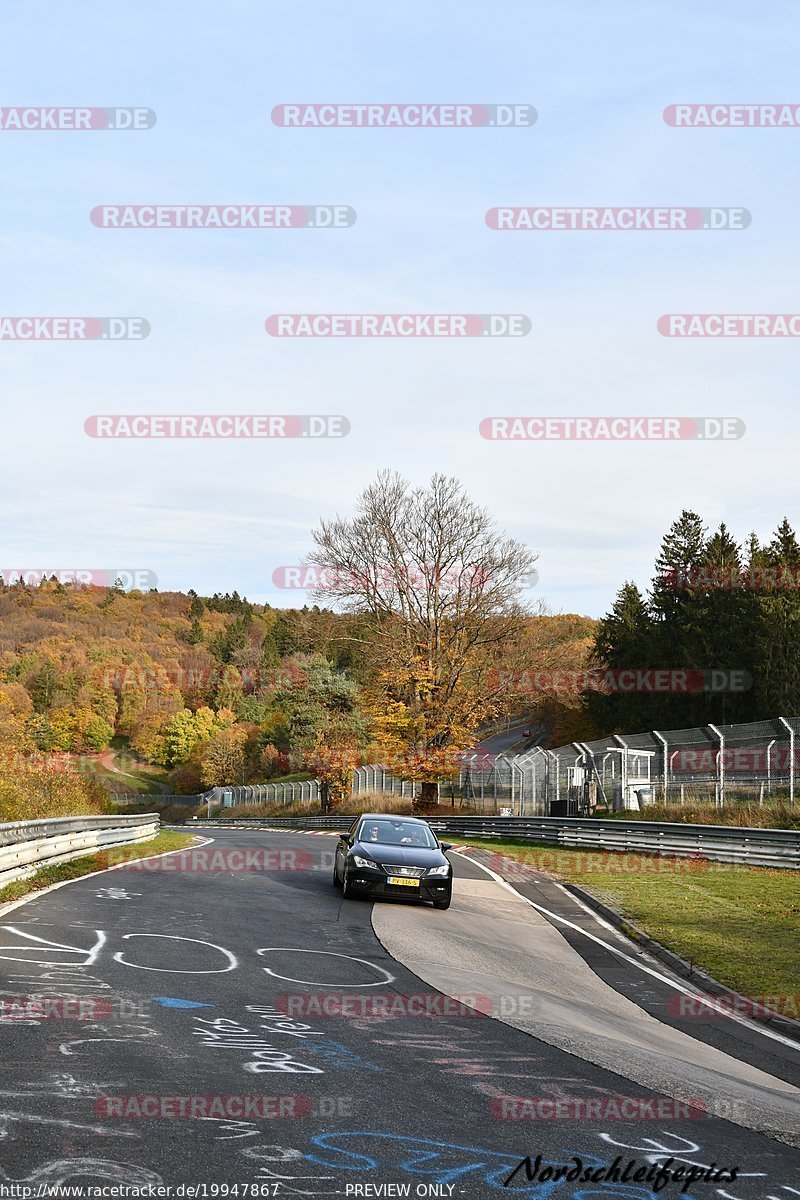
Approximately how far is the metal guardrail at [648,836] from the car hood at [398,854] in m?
9.62

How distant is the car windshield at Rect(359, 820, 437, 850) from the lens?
57.8 feet

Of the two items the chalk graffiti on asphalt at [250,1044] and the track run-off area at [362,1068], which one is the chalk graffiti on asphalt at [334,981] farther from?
the chalk graffiti on asphalt at [250,1044]

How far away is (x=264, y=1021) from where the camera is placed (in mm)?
8156

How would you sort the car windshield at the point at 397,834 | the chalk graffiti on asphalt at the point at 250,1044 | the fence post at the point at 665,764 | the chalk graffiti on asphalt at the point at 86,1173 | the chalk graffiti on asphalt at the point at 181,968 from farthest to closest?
the fence post at the point at 665,764 → the car windshield at the point at 397,834 → the chalk graffiti on asphalt at the point at 181,968 → the chalk graffiti on asphalt at the point at 250,1044 → the chalk graffiti on asphalt at the point at 86,1173

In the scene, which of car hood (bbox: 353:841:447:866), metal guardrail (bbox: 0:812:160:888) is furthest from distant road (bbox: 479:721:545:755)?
car hood (bbox: 353:841:447:866)

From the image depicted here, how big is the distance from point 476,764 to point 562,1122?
39.3 metres

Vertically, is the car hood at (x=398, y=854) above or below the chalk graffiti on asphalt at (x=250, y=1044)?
below

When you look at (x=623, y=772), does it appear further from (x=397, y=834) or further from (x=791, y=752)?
(x=397, y=834)

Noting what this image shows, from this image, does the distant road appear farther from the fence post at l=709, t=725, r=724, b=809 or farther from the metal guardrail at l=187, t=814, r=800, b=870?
the fence post at l=709, t=725, r=724, b=809

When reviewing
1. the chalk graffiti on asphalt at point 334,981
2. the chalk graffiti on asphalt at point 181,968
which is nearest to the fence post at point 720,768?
the chalk graffiti on asphalt at point 334,981

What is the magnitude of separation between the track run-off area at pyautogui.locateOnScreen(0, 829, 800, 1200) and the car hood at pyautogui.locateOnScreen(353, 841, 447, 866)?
8.17ft

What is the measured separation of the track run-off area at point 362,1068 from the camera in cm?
500

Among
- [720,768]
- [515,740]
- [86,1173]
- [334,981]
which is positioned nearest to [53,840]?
[334,981]

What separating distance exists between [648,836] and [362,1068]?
22569 millimetres
